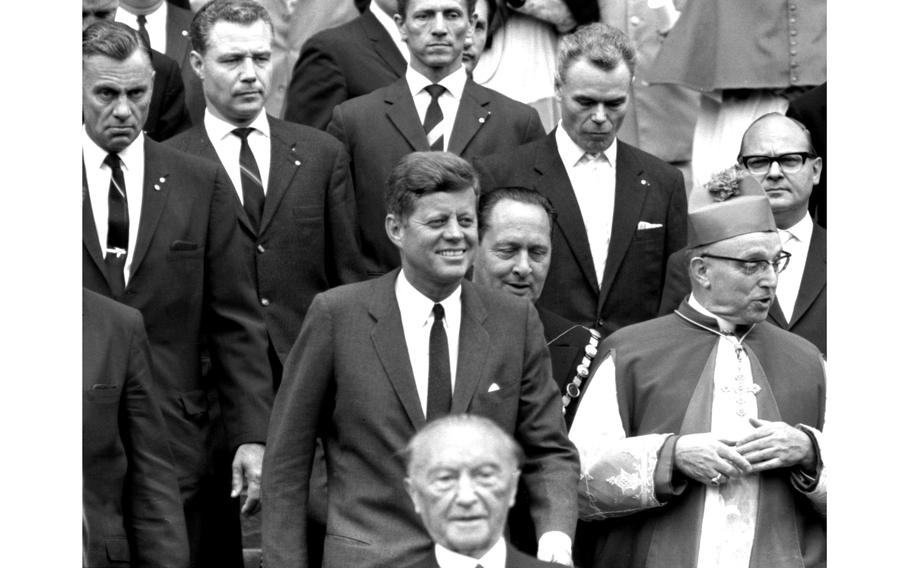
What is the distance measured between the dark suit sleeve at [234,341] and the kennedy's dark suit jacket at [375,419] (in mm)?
674

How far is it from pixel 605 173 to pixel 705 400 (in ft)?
4.93

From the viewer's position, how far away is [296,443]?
6273mm

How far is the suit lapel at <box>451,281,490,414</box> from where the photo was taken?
6.22 meters

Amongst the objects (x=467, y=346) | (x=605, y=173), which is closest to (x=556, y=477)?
(x=467, y=346)

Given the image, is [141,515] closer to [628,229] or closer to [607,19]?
[628,229]

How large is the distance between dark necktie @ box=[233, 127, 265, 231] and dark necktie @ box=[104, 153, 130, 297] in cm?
74

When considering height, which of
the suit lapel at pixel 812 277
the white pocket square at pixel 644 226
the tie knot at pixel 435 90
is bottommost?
the suit lapel at pixel 812 277

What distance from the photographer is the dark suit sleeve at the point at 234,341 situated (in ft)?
23.1

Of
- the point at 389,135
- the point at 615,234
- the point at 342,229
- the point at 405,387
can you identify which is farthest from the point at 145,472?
the point at 615,234

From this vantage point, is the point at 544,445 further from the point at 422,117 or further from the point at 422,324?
the point at 422,117

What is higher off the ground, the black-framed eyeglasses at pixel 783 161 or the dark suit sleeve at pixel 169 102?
the dark suit sleeve at pixel 169 102

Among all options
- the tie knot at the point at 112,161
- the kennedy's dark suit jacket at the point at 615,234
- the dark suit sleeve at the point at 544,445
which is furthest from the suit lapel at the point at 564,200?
the tie knot at the point at 112,161

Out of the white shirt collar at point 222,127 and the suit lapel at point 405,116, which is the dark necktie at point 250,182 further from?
the suit lapel at point 405,116

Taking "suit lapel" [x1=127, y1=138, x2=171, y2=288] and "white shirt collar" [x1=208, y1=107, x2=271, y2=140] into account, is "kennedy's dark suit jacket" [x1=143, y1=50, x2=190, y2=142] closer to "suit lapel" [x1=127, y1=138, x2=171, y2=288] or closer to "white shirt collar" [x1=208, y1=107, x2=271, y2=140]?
"white shirt collar" [x1=208, y1=107, x2=271, y2=140]
